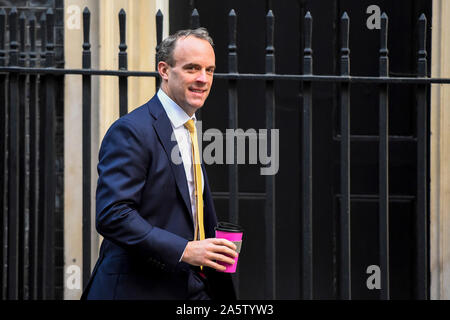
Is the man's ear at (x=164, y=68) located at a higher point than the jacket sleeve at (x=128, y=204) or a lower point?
higher

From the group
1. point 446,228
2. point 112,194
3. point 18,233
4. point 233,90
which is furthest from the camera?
point 446,228

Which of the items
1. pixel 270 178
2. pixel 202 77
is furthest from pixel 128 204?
pixel 270 178

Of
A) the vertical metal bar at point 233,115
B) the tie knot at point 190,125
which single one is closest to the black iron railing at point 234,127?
the vertical metal bar at point 233,115

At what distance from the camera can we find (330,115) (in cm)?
473

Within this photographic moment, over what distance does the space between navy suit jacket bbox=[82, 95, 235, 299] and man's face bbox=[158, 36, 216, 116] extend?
0.37 feet

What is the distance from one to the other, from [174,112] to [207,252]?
0.55 meters

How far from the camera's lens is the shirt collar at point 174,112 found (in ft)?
8.71

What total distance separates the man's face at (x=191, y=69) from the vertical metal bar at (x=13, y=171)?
1335 mm

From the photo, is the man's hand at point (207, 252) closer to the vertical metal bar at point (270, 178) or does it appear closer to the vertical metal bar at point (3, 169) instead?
the vertical metal bar at point (270, 178)

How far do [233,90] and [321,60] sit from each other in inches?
54.8

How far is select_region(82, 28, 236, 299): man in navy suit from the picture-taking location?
2.40 metres

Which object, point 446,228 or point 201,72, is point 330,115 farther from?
point 201,72

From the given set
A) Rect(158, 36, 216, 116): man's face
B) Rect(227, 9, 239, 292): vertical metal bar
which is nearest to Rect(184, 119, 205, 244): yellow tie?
Rect(158, 36, 216, 116): man's face
